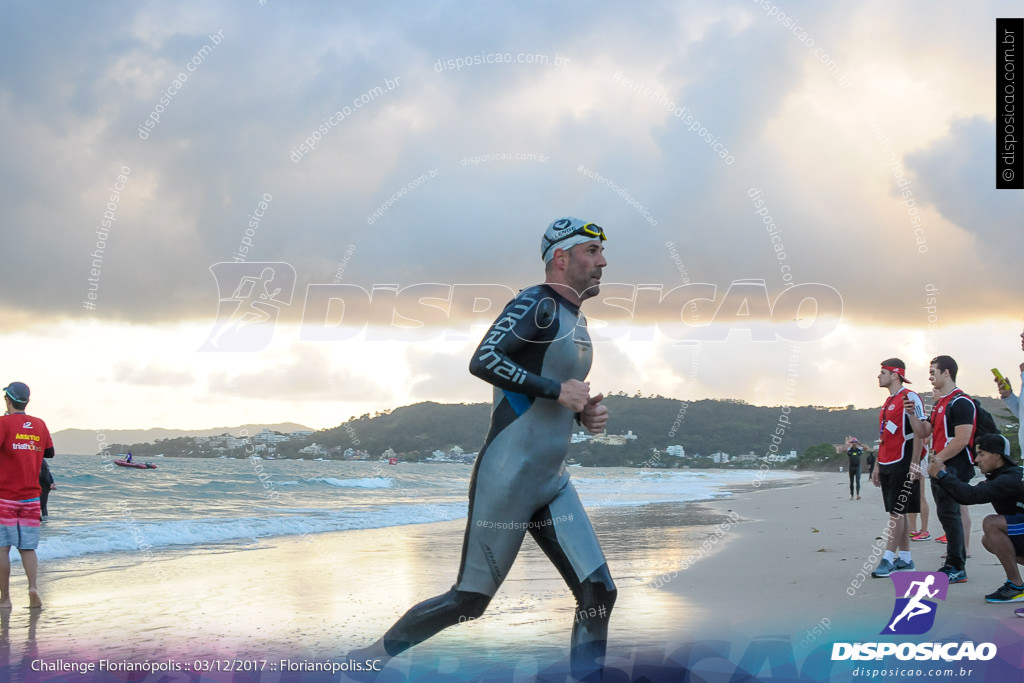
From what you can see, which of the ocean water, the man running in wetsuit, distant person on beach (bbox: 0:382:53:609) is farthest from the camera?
the ocean water

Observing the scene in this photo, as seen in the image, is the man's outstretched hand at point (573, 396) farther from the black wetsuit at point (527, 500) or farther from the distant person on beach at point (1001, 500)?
the distant person on beach at point (1001, 500)

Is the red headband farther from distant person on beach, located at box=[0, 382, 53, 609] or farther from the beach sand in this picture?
distant person on beach, located at box=[0, 382, 53, 609]

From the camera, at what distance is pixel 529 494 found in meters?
3.76

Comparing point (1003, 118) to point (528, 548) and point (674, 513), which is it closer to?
point (528, 548)

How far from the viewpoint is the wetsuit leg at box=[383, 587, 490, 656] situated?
380cm

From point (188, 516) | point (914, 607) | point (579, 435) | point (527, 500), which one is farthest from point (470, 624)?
point (188, 516)

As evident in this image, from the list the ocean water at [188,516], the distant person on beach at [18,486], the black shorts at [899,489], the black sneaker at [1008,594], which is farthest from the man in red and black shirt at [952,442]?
the ocean water at [188,516]

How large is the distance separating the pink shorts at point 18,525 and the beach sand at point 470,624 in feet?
1.85

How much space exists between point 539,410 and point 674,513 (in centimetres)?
1521

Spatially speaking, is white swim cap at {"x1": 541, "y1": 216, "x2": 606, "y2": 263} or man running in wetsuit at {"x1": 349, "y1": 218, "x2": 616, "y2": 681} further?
white swim cap at {"x1": 541, "y1": 216, "x2": 606, "y2": 263}

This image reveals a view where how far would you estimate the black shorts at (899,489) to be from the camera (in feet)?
25.5

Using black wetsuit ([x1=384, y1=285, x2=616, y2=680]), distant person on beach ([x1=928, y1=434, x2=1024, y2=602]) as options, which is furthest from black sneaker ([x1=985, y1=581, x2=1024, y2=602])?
black wetsuit ([x1=384, y1=285, x2=616, y2=680])

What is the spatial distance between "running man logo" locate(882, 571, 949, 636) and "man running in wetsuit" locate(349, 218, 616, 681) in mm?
2459

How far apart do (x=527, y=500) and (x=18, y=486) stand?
517 cm
